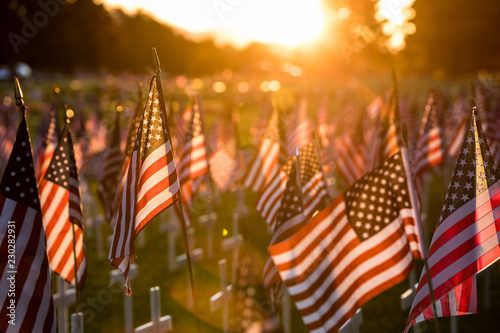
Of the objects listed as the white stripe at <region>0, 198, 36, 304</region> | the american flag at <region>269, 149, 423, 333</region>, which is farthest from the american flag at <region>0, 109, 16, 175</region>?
the american flag at <region>269, 149, 423, 333</region>

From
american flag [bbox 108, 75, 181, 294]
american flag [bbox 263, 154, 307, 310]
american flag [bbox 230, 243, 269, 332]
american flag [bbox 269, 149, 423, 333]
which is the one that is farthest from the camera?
american flag [bbox 263, 154, 307, 310]

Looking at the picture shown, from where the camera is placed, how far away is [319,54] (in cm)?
6247

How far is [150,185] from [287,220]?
153 centimetres

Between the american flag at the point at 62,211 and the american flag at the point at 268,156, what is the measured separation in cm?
350

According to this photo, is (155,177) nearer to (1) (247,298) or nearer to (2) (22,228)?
(2) (22,228)

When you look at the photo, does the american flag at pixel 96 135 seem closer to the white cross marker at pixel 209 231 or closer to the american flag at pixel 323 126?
the white cross marker at pixel 209 231

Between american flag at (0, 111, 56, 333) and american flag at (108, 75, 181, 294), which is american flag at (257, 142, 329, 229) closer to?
american flag at (108, 75, 181, 294)

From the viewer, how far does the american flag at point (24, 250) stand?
4883 millimetres

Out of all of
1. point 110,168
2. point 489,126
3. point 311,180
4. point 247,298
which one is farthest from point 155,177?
point 489,126

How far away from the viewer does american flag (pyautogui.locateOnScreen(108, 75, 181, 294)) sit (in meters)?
5.21

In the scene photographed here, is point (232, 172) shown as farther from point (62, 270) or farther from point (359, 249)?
point (359, 249)

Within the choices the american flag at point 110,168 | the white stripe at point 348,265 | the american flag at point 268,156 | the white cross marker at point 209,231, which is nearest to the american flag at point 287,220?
the white stripe at point 348,265

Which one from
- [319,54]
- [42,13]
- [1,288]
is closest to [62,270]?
[1,288]

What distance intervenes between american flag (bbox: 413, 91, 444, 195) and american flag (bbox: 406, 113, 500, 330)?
4.68 metres
